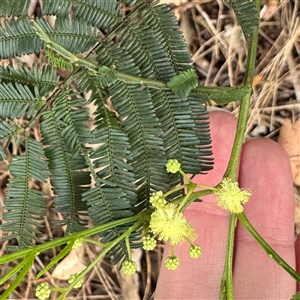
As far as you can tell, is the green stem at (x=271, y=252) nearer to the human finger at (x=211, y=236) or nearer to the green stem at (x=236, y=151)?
the green stem at (x=236, y=151)

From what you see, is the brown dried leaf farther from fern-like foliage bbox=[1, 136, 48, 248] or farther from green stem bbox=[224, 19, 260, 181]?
fern-like foliage bbox=[1, 136, 48, 248]

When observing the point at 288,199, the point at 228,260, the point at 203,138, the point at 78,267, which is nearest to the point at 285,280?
the point at 288,199

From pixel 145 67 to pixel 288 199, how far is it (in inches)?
31.6

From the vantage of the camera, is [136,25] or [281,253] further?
[281,253]

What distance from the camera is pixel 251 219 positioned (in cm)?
173

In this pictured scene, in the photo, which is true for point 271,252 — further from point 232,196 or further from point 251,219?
point 251,219

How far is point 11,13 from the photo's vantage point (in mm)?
1262

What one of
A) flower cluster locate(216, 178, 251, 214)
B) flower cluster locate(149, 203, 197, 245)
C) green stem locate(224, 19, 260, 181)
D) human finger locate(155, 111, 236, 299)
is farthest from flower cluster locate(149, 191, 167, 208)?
human finger locate(155, 111, 236, 299)

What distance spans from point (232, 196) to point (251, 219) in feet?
2.16

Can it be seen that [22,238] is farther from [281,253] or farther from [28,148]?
[281,253]

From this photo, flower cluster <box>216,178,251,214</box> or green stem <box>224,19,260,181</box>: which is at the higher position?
green stem <box>224,19,260,181</box>

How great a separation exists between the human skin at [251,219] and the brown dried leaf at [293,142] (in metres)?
0.24

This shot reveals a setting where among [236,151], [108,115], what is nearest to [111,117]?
[108,115]

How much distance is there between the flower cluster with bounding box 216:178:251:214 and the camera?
1118 millimetres
